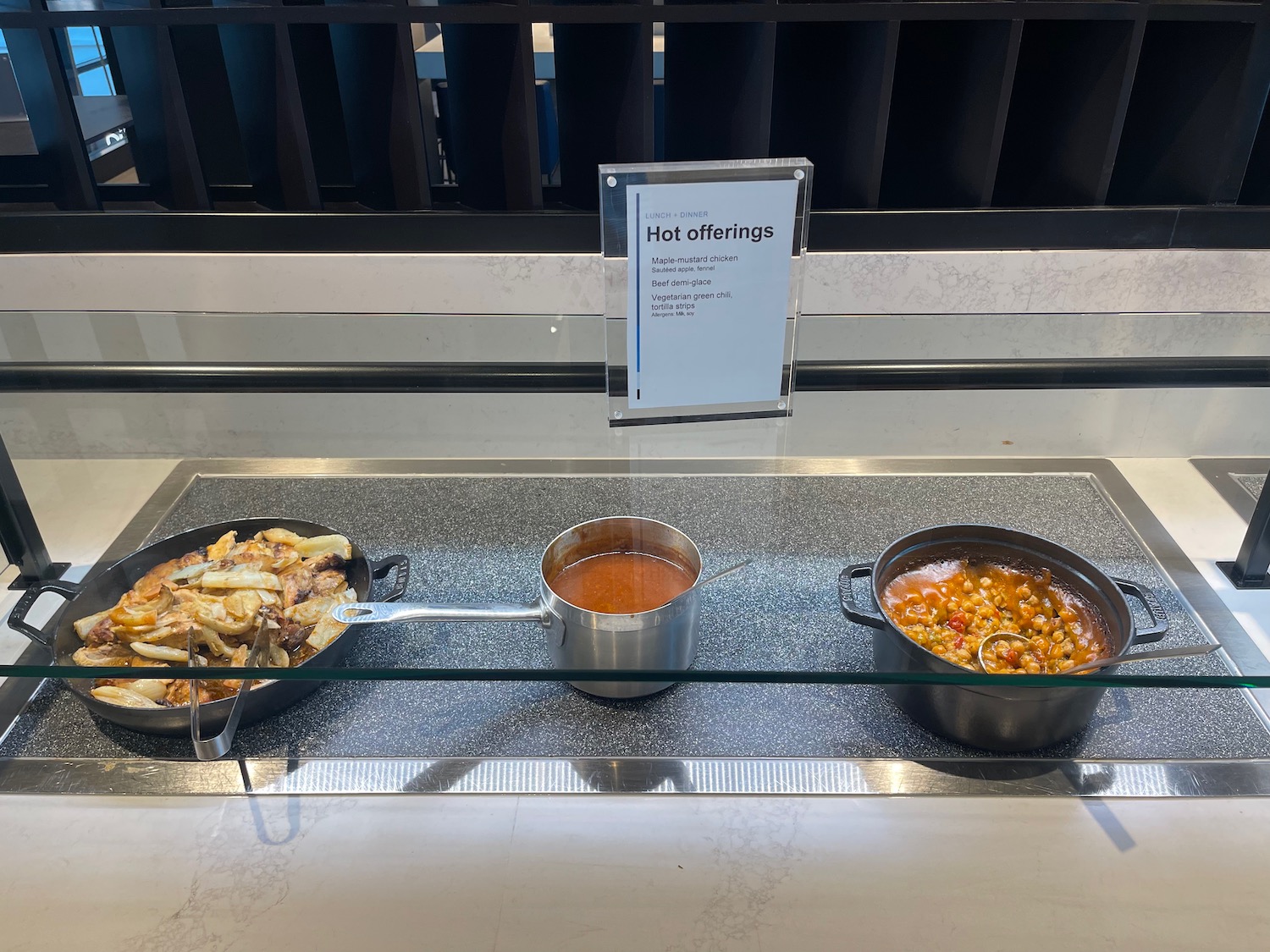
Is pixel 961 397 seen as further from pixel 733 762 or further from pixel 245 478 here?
pixel 245 478

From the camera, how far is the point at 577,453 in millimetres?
728

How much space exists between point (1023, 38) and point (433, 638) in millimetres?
1312

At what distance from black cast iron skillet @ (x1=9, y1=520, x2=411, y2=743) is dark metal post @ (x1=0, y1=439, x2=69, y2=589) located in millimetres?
23

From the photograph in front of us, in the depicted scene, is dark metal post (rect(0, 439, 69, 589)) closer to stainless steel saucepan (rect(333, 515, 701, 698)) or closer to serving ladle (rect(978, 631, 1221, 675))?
stainless steel saucepan (rect(333, 515, 701, 698))

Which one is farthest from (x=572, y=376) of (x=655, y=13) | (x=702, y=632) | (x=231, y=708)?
(x=655, y=13)

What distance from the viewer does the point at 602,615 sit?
570mm

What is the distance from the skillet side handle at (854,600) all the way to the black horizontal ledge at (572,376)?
0.16m

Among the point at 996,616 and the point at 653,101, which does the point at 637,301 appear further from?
the point at 653,101

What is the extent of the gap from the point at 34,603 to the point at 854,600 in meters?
0.62

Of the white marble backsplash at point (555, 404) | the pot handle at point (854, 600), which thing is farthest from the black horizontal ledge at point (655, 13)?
the pot handle at point (854, 600)

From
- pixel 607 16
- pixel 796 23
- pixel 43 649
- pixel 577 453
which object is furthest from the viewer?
pixel 796 23

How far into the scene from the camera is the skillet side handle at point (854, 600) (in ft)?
1.96

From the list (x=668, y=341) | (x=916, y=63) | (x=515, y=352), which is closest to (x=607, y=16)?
(x=916, y=63)

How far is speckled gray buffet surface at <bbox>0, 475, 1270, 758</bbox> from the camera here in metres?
0.66
